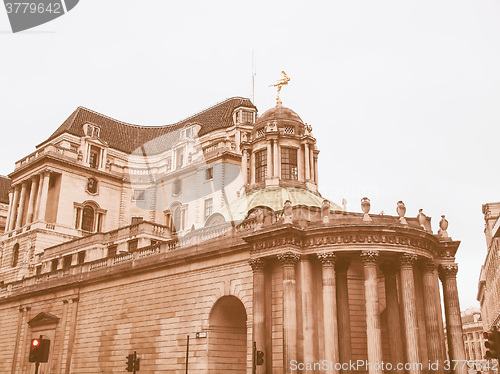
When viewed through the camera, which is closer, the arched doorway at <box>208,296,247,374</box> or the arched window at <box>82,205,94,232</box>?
the arched doorway at <box>208,296,247,374</box>

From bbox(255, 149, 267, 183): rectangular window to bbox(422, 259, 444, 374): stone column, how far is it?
15891 millimetres

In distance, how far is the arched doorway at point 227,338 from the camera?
29797mm

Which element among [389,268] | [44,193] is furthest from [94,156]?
[389,268]

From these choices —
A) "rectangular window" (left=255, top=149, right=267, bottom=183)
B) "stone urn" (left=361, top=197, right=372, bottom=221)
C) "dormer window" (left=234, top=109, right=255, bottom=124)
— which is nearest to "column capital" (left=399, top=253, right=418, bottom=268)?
"stone urn" (left=361, top=197, right=372, bottom=221)

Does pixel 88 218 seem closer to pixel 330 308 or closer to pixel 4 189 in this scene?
pixel 4 189

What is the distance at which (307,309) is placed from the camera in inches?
1041

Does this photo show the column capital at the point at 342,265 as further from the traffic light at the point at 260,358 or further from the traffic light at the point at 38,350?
the traffic light at the point at 38,350

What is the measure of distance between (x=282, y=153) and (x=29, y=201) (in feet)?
113

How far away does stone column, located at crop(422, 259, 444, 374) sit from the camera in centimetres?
2761

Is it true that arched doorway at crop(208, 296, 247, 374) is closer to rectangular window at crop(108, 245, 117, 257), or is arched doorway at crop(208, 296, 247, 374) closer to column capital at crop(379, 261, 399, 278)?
column capital at crop(379, 261, 399, 278)

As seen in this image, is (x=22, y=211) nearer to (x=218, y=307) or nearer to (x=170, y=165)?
(x=170, y=165)

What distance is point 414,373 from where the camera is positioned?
25.8m

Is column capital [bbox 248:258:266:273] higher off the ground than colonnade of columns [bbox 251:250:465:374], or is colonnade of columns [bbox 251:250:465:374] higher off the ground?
column capital [bbox 248:258:266:273]

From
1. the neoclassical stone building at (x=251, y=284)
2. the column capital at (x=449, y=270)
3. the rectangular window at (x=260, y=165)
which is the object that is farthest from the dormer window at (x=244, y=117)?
the column capital at (x=449, y=270)
